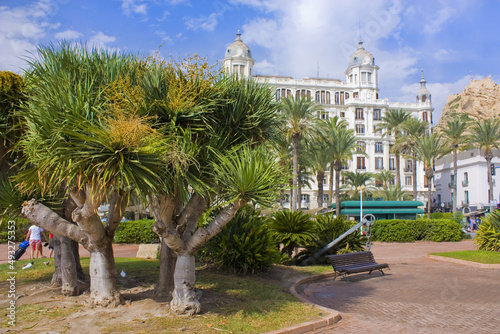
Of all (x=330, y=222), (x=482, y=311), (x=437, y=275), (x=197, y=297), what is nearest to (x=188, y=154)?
(x=197, y=297)

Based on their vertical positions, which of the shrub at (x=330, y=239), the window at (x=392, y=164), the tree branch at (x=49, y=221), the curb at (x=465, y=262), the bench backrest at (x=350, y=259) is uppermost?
the window at (x=392, y=164)

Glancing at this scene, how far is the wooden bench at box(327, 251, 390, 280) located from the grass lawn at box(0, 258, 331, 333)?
3.75ft

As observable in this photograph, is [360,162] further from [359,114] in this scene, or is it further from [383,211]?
[383,211]

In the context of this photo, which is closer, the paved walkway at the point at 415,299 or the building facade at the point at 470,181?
the paved walkway at the point at 415,299

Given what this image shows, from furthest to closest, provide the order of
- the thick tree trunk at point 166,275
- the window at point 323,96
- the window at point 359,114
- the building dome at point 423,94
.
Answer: the building dome at point 423,94 → the window at point 323,96 → the window at point 359,114 → the thick tree trunk at point 166,275

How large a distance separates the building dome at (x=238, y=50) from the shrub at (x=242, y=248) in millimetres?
60646

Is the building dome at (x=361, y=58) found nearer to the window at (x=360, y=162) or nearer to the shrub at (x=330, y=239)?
the window at (x=360, y=162)

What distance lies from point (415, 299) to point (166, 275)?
5697 mm

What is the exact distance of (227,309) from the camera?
754 centimetres

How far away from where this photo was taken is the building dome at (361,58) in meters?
73.8

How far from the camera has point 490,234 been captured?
1770cm

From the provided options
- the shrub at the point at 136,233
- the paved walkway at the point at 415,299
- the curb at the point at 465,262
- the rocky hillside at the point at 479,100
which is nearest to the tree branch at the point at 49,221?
the paved walkway at the point at 415,299

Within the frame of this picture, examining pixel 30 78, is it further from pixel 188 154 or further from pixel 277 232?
pixel 277 232

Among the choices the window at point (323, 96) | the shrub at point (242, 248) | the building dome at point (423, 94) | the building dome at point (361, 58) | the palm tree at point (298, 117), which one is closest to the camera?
the shrub at point (242, 248)
